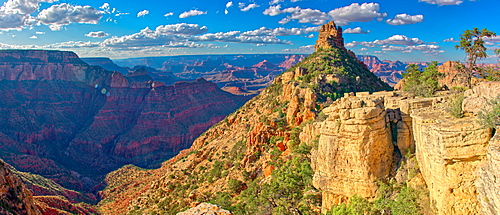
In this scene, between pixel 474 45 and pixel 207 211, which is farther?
pixel 474 45

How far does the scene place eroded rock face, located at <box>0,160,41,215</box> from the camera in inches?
1169

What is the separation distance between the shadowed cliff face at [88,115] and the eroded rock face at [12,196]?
68902 mm

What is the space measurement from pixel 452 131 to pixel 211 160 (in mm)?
42715

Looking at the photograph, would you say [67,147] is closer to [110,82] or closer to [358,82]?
[110,82]

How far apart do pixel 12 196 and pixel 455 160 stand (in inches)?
1342

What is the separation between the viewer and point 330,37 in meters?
78.1

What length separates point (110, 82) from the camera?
187 meters

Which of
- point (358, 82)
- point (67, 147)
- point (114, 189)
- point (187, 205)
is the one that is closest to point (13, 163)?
point (114, 189)

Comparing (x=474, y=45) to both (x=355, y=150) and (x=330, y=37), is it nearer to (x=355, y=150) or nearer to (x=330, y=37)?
(x=355, y=150)

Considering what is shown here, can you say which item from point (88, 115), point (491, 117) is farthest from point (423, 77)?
point (88, 115)

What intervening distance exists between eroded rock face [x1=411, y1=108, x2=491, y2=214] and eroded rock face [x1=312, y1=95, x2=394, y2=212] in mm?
4216

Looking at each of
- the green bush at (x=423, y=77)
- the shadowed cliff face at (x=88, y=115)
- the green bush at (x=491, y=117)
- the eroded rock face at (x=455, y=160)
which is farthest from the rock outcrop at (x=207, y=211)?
the shadowed cliff face at (x=88, y=115)

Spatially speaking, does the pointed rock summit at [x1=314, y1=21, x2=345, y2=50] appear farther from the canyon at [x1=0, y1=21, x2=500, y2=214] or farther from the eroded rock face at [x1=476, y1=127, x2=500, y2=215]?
the eroded rock face at [x1=476, y1=127, x2=500, y2=215]

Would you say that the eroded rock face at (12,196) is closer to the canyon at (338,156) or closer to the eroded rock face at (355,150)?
the canyon at (338,156)
